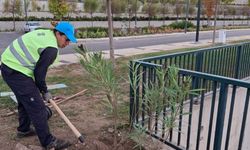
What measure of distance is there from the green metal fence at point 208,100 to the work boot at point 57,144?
1037 millimetres

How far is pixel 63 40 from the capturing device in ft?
11.5

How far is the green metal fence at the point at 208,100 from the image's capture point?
3.09 metres

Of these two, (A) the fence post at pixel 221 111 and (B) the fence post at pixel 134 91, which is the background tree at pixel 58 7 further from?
(A) the fence post at pixel 221 111

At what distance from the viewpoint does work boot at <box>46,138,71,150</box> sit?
3.62m

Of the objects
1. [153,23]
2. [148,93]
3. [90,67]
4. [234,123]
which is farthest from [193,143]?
[153,23]

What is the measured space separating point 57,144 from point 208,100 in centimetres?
338

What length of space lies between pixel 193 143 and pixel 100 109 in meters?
1.80

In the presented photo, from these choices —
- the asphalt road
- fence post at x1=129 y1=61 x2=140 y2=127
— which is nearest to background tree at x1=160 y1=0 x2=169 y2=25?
the asphalt road

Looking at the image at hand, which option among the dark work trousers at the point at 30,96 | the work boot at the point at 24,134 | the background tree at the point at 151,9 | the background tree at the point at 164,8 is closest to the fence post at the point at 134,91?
the dark work trousers at the point at 30,96

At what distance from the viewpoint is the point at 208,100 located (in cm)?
578

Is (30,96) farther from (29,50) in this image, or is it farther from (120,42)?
(120,42)

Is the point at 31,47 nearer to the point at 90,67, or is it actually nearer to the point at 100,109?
the point at 90,67

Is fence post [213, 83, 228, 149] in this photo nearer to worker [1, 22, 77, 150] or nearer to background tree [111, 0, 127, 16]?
worker [1, 22, 77, 150]

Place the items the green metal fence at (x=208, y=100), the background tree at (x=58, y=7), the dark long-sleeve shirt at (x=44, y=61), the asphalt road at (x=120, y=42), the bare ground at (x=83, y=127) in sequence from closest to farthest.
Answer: the green metal fence at (x=208, y=100) < the dark long-sleeve shirt at (x=44, y=61) < the bare ground at (x=83, y=127) < the asphalt road at (x=120, y=42) < the background tree at (x=58, y=7)
